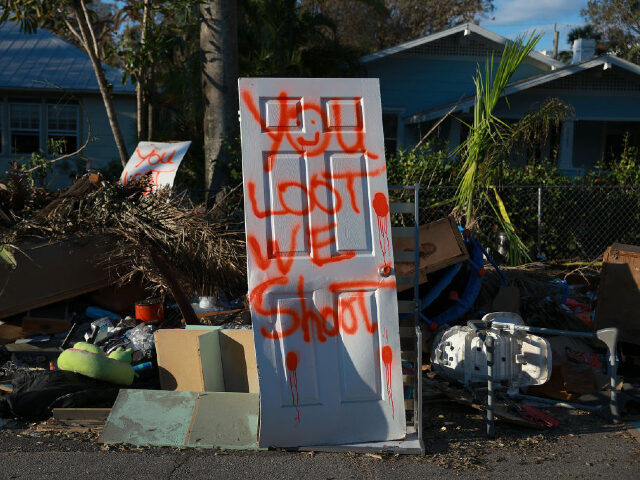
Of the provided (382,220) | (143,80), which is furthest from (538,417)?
(143,80)

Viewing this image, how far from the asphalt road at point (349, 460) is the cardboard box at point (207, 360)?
2.77ft

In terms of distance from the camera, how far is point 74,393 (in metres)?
4.84

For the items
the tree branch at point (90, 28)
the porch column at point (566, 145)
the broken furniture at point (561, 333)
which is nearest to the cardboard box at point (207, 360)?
the broken furniture at point (561, 333)

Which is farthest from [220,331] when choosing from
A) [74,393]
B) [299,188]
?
[299,188]

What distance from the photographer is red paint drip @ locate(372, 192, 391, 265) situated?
4344 mm

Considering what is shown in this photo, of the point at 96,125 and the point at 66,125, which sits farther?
the point at 66,125

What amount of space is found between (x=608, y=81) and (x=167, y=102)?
11.4m

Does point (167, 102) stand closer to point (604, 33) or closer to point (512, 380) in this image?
point (512, 380)

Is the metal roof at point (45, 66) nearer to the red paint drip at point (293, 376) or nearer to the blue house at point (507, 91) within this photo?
the blue house at point (507, 91)

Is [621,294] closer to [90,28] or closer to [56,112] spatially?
[90,28]

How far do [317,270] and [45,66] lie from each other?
18.1 m

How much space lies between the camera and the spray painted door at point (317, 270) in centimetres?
421

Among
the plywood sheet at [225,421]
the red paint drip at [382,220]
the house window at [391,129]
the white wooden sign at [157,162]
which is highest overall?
the house window at [391,129]

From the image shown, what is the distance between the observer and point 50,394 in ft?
15.8
